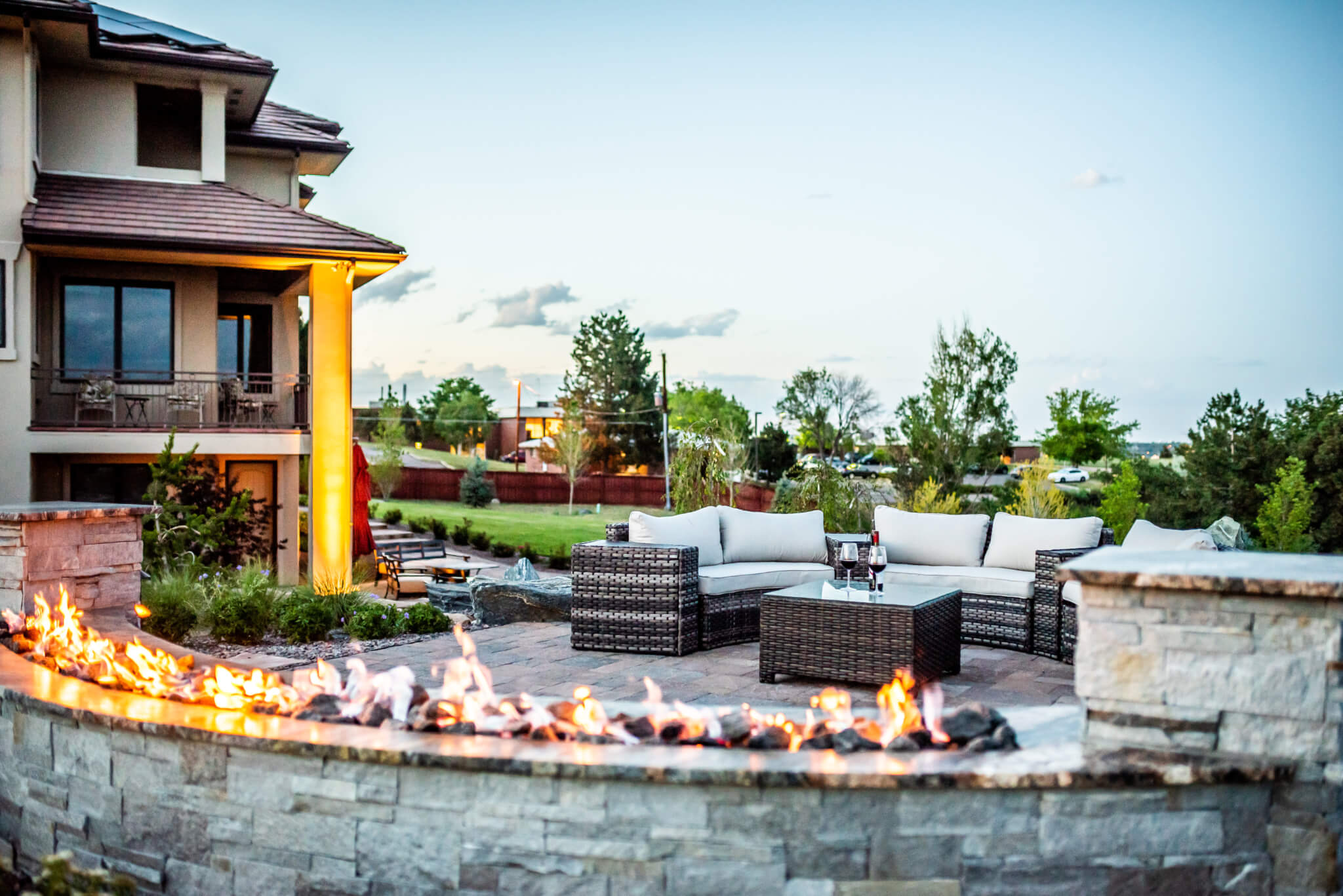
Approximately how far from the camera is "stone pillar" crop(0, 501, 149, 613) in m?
4.83

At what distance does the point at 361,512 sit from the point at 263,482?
1.75 m

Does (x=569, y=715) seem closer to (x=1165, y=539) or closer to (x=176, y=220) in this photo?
(x=1165, y=539)

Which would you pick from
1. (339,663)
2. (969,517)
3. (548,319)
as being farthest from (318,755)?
(548,319)

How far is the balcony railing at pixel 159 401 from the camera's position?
36.6 feet

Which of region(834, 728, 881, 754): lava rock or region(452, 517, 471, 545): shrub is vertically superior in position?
region(834, 728, 881, 754): lava rock

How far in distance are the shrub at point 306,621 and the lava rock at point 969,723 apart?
5241mm

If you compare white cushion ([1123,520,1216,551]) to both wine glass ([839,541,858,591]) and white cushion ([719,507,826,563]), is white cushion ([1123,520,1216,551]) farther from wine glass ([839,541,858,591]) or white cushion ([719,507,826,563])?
white cushion ([719,507,826,563])

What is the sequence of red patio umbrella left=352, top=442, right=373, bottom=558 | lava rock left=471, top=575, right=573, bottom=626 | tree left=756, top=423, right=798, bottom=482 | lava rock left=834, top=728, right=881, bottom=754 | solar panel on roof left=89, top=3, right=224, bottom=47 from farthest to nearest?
tree left=756, top=423, right=798, bottom=482 → red patio umbrella left=352, top=442, right=373, bottom=558 → solar panel on roof left=89, top=3, right=224, bottom=47 → lava rock left=471, top=575, right=573, bottom=626 → lava rock left=834, top=728, right=881, bottom=754

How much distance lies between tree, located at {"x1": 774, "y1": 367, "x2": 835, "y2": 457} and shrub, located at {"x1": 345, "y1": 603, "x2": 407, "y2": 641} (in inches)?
1144

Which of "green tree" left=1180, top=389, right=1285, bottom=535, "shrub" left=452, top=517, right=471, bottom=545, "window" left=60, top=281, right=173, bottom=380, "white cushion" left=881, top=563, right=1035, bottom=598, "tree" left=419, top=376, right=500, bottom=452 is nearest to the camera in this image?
"white cushion" left=881, top=563, right=1035, bottom=598

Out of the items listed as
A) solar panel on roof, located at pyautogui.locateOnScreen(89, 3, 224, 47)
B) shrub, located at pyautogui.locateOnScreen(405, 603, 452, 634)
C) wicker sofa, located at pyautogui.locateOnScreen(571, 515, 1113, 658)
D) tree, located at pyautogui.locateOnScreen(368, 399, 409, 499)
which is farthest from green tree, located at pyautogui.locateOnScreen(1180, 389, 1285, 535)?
tree, located at pyautogui.locateOnScreen(368, 399, 409, 499)

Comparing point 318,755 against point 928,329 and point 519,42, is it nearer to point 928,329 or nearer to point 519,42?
point 519,42

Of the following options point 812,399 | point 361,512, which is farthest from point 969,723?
point 812,399

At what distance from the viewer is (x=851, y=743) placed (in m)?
2.56
